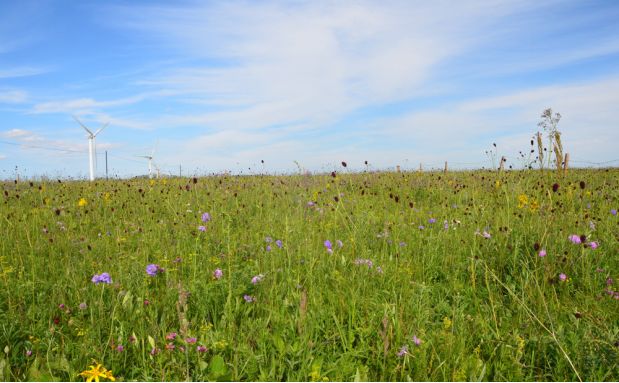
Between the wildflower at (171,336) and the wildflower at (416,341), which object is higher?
the wildflower at (171,336)

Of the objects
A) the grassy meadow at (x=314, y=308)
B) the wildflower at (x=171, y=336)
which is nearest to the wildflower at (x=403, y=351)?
the grassy meadow at (x=314, y=308)

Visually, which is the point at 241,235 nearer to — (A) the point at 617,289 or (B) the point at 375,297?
(B) the point at 375,297

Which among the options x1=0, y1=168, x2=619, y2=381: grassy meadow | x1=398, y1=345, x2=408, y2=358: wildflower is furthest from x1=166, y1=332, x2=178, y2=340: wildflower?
x1=398, y1=345, x2=408, y2=358: wildflower

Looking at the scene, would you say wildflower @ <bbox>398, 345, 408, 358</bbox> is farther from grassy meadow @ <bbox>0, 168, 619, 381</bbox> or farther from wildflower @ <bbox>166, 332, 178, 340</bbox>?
wildflower @ <bbox>166, 332, 178, 340</bbox>

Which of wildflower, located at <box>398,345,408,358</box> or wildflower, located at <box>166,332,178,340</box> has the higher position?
wildflower, located at <box>166,332,178,340</box>

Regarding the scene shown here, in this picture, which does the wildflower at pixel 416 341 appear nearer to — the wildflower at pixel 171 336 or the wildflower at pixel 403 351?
the wildflower at pixel 403 351

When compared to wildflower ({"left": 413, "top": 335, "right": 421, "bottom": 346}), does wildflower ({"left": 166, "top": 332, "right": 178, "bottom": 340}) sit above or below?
above

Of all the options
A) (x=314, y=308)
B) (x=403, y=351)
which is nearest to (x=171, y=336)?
(x=314, y=308)

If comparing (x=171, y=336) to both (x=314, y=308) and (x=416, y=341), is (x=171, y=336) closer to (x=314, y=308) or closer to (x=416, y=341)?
(x=314, y=308)

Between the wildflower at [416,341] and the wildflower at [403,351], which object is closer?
the wildflower at [403,351]

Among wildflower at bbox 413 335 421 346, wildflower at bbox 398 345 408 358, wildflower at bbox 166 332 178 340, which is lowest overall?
wildflower at bbox 398 345 408 358

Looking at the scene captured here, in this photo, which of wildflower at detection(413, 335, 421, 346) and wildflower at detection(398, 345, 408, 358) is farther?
wildflower at detection(413, 335, 421, 346)

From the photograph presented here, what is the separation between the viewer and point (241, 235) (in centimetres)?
488

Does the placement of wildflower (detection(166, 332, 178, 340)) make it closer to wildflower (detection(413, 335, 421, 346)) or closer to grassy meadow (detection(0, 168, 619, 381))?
grassy meadow (detection(0, 168, 619, 381))
